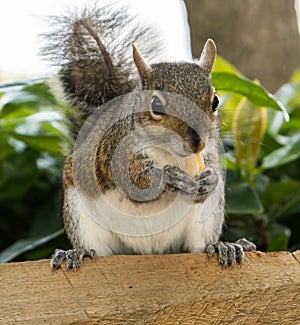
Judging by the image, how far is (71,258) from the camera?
4.41 feet

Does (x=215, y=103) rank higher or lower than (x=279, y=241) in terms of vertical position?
higher

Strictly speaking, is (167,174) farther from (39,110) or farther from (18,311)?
(39,110)

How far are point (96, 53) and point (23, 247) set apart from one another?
50 cm

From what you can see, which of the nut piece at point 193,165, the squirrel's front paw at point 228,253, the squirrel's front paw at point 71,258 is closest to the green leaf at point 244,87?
the nut piece at point 193,165

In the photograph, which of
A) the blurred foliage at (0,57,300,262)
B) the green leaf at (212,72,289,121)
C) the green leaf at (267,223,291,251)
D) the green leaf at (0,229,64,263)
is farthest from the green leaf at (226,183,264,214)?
the green leaf at (0,229,64,263)

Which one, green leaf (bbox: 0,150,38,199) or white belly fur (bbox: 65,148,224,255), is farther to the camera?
green leaf (bbox: 0,150,38,199)

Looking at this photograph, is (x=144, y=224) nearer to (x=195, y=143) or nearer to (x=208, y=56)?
(x=195, y=143)

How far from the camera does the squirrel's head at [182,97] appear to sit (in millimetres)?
1328

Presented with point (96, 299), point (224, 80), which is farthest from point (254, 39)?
point (96, 299)

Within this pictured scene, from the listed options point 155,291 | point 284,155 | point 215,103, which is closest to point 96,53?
point 215,103

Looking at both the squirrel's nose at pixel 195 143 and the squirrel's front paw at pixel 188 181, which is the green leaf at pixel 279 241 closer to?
the squirrel's front paw at pixel 188 181

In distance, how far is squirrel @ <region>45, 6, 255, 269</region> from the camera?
136cm

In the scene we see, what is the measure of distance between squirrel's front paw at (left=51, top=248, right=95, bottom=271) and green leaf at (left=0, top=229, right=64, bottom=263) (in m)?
0.26

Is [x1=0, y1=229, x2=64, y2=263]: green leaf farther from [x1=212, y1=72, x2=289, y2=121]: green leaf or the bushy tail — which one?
[x1=212, y1=72, x2=289, y2=121]: green leaf
